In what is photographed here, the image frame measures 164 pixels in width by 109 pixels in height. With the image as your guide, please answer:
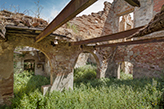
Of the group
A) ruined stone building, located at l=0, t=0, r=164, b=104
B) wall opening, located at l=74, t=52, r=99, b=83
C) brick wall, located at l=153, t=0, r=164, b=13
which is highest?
brick wall, located at l=153, t=0, r=164, b=13

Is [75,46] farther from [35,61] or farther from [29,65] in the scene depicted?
[29,65]

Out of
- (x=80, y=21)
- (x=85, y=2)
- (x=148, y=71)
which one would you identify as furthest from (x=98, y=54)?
(x=85, y=2)

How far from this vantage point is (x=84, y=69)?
26.1 feet

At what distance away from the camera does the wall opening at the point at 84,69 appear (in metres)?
6.63

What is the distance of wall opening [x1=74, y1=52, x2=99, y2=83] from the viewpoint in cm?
663

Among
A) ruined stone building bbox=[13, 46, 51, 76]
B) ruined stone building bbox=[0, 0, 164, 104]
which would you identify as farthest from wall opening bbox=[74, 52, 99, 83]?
ruined stone building bbox=[13, 46, 51, 76]

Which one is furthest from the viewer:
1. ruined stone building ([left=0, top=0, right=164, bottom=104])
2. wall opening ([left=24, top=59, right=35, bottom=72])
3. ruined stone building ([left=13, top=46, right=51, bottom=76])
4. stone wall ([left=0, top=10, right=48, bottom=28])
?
wall opening ([left=24, top=59, right=35, bottom=72])

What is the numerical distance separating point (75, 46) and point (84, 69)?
393 centimetres

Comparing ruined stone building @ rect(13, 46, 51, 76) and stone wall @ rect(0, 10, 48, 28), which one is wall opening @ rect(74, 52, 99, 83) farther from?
stone wall @ rect(0, 10, 48, 28)

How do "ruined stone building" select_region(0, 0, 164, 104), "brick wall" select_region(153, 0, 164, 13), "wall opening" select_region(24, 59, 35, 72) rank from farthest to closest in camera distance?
"wall opening" select_region(24, 59, 35, 72), "brick wall" select_region(153, 0, 164, 13), "ruined stone building" select_region(0, 0, 164, 104)

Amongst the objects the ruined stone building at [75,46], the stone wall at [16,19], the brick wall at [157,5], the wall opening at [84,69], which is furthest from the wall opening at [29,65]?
the brick wall at [157,5]

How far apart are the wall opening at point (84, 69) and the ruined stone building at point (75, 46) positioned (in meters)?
0.95

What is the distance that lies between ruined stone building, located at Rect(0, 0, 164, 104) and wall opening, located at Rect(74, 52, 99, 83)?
95 cm

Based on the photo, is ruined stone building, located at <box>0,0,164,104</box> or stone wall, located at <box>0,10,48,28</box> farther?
ruined stone building, located at <box>0,0,164,104</box>
